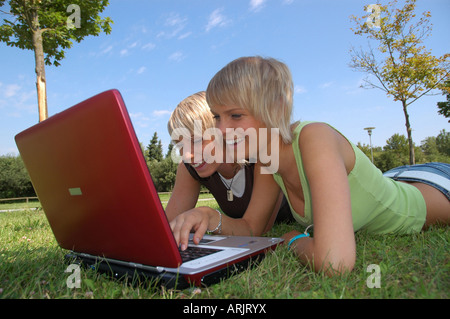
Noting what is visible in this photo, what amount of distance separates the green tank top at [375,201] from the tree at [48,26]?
726cm

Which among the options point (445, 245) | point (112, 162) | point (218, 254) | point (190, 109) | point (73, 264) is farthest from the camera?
point (190, 109)

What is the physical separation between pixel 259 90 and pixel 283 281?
99 cm

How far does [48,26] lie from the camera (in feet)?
25.7

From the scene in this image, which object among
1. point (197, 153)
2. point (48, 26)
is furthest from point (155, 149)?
point (197, 153)

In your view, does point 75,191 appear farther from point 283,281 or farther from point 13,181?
point 13,181

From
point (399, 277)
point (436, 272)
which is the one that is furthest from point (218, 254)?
point (436, 272)

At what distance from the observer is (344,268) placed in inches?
52.7

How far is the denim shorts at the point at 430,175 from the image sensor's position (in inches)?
97.0

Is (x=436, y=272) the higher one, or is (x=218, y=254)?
(x=218, y=254)

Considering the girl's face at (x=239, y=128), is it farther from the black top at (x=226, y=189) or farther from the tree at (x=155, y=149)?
the tree at (x=155, y=149)

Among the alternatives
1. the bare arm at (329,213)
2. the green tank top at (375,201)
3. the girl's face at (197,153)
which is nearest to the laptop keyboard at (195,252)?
the bare arm at (329,213)

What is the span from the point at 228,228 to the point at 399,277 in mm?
1043
